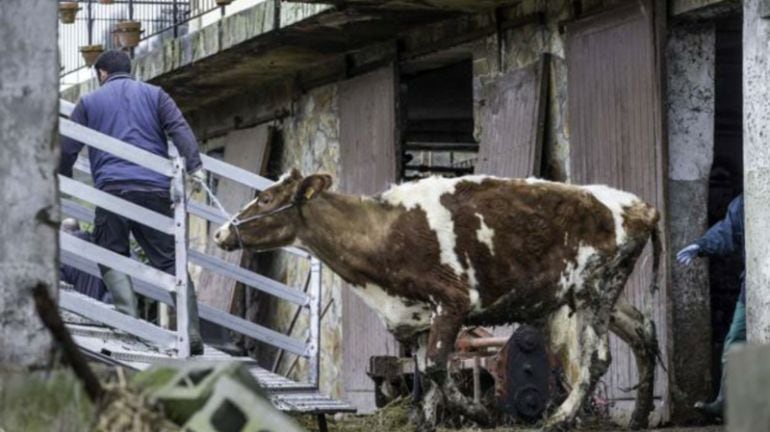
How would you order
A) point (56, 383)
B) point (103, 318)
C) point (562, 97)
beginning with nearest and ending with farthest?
point (56, 383)
point (103, 318)
point (562, 97)

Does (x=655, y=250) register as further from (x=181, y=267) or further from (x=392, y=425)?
(x=181, y=267)

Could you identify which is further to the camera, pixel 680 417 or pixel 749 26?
pixel 680 417

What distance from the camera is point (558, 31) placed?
17031 mm

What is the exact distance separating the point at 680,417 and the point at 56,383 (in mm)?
8292

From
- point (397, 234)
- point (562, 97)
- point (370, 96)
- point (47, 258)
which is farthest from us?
point (370, 96)

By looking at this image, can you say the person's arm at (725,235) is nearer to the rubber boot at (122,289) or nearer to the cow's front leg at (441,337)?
the cow's front leg at (441,337)

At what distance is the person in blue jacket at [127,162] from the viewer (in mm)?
13109

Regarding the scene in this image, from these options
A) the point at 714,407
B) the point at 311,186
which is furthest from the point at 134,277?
the point at 714,407

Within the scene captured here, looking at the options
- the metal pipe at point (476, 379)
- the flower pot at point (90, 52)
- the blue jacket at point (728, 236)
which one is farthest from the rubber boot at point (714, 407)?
the flower pot at point (90, 52)

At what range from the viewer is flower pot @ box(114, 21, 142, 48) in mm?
21891

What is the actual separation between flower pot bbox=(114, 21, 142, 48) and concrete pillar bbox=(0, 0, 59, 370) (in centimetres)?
1337

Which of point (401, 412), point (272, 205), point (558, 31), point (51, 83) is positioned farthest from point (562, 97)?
point (51, 83)

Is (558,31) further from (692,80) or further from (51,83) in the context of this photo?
(51,83)

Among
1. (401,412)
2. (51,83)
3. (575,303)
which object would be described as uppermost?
(51,83)
